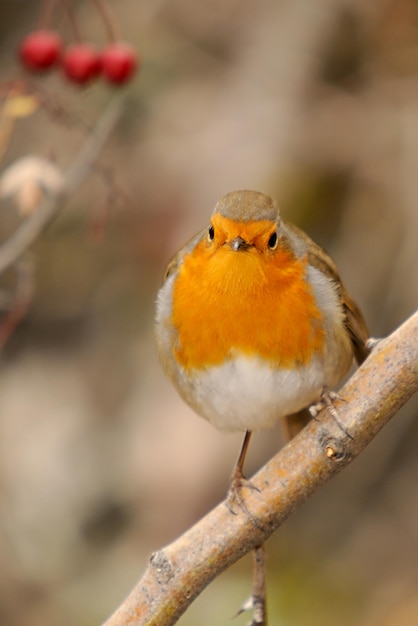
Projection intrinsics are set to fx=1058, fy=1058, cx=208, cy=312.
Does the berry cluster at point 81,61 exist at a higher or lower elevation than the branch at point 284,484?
higher

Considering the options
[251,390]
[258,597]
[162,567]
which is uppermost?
[251,390]

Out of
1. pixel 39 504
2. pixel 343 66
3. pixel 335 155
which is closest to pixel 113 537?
pixel 39 504

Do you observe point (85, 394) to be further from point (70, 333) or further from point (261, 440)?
point (261, 440)

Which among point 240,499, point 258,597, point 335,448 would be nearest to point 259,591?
point 258,597

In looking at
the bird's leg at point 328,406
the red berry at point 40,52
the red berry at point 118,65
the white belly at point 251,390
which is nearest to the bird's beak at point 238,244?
the white belly at point 251,390

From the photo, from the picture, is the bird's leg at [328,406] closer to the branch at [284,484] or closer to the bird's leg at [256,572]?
the branch at [284,484]

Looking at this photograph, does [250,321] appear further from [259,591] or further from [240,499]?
[259,591]
